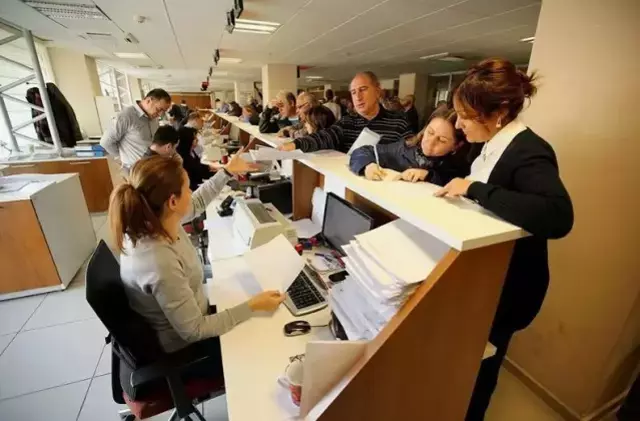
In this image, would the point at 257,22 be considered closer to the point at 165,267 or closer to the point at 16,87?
the point at 16,87

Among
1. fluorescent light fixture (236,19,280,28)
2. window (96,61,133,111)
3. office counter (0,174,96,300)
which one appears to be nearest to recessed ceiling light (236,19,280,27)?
fluorescent light fixture (236,19,280,28)

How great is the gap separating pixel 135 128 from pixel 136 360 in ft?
9.24

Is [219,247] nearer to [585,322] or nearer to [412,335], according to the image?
[412,335]

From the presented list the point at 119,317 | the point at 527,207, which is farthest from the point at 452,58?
the point at 119,317

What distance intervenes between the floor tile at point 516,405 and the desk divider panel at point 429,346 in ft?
3.85

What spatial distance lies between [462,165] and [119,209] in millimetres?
1334

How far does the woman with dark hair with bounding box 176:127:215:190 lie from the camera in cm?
290

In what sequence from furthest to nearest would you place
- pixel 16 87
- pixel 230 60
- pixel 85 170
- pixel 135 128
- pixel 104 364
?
1. pixel 230 60
2. pixel 16 87
3. pixel 85 170
4. pixel 135 128
5. pixel 104 364

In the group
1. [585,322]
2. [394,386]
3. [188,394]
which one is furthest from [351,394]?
[585,322]

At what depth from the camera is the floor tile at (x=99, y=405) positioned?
1.54 m

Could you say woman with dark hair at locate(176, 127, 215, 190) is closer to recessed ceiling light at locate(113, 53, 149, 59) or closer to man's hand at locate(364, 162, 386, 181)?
man's hand at locate(364, 162, 386, 181)

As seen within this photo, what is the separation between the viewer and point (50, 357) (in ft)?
6.22

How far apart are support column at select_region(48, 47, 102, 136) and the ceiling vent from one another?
2.48 meters

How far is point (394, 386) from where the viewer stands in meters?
0.69
